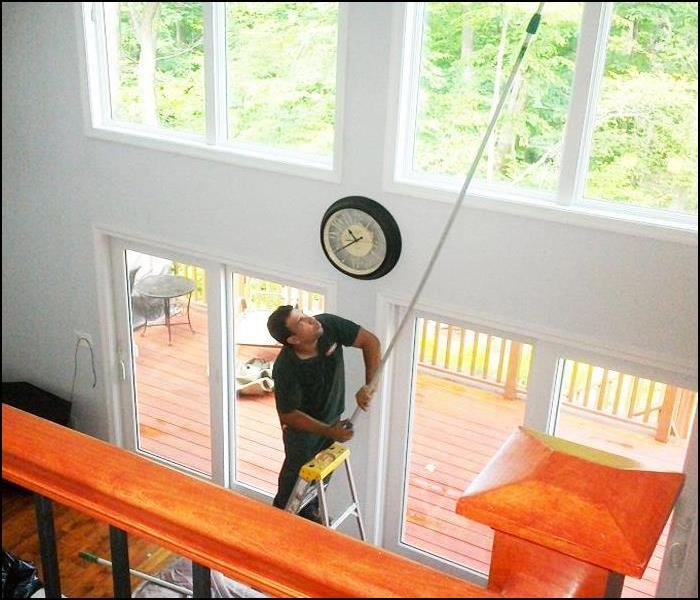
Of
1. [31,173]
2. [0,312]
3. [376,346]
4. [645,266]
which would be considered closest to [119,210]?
[31,173]

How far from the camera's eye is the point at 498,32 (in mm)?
545

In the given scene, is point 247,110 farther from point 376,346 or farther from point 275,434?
point 275,434

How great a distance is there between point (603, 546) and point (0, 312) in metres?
0.60

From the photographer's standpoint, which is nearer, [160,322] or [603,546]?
[603,546]

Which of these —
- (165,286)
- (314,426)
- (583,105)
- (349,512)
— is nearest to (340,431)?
(314,426)

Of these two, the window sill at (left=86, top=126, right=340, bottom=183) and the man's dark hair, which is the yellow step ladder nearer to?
the man's dark hair

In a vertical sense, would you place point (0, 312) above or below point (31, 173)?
below

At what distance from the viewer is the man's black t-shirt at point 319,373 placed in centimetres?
82

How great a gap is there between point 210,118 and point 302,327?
28cm

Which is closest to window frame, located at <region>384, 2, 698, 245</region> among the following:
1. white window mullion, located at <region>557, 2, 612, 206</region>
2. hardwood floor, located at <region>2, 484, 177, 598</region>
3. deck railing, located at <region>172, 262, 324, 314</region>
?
white window mullion, located at <region>557, 2, 612, 206</region>

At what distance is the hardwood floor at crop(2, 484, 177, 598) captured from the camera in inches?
51.6

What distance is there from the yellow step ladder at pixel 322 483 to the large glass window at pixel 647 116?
48cm

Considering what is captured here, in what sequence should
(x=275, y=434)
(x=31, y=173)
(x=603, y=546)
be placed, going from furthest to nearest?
(x=275, y=434)
(x=31, y=173)
(x=603, y=546)

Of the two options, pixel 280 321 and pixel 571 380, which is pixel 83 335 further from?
pixel 571 380
